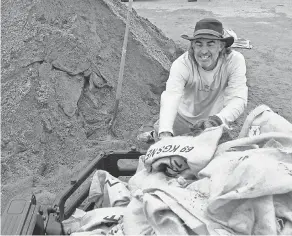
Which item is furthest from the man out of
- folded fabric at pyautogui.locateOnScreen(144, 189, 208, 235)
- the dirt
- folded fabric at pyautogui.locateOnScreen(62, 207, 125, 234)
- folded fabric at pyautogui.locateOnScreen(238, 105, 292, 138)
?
the dirt

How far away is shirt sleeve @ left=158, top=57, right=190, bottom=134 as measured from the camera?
239cm

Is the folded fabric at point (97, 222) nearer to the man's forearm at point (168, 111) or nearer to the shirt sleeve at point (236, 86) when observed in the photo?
the man's forearm at point (168, 111)

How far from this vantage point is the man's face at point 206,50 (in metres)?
2.55

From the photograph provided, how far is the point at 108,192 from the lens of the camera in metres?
2.08

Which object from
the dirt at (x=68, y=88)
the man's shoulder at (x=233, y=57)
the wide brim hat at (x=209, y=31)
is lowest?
the dirt at (x=68, y=88)

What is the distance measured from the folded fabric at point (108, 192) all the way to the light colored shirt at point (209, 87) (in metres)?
0.52

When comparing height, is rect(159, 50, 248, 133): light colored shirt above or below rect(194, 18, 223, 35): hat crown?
below

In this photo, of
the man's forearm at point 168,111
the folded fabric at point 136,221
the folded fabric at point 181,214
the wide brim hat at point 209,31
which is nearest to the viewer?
the folded fabric at point 181,214

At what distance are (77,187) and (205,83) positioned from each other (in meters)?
1.17

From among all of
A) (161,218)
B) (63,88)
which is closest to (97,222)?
(161,218)

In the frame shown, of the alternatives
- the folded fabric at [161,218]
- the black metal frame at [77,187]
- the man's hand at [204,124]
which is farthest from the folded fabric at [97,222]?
the man's hand at [204,124]

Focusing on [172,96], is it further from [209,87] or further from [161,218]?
[161,218]

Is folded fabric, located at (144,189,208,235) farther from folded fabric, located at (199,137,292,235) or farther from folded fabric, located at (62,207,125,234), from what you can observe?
folded fabric, located at (62,207,125,234)

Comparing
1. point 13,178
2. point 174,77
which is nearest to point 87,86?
point 13,178
